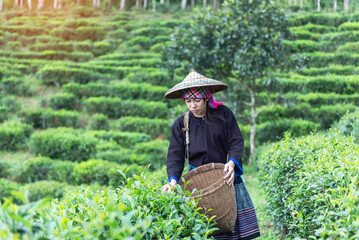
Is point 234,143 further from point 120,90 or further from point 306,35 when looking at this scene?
point 306,35

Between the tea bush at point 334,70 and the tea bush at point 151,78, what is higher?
the tea bush at point 334,70

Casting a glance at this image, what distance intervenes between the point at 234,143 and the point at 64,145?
22.2 feet

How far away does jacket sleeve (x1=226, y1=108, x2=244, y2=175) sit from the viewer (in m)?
2.53

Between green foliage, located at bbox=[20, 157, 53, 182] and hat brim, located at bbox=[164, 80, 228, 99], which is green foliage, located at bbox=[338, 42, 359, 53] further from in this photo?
green foliage, located at bbox=[20, 157, 53, 182]

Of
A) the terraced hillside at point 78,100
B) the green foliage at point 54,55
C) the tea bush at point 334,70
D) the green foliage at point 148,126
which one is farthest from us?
the green foliage at point 54,55

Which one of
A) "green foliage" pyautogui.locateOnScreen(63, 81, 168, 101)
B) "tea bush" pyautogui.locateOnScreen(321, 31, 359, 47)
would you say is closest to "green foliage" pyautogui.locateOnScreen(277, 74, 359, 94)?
"tea bush" pyautogui.locateOnScreen(321, 31, 359, 47)

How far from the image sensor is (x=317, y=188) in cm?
211

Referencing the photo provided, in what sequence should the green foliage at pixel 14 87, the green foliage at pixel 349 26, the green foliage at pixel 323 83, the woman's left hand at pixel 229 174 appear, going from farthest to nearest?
the green foliage at pixel 14 87, the green foliage at pixel 323 83, the green foliage at pixel 349 26, the woman's left hand at pixel 229 174

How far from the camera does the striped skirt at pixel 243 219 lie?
255 cm

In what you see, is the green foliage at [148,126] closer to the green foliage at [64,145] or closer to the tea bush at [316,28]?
the green foliage at [64,145]

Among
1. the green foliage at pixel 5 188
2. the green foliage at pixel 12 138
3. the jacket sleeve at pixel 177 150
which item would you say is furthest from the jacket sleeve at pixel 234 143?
the green foliage at pixel 12 138

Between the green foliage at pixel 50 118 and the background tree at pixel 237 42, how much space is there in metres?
4.26

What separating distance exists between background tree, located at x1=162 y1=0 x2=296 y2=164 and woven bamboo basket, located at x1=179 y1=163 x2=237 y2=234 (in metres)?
4.65

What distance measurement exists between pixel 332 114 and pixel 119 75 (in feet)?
27.2
